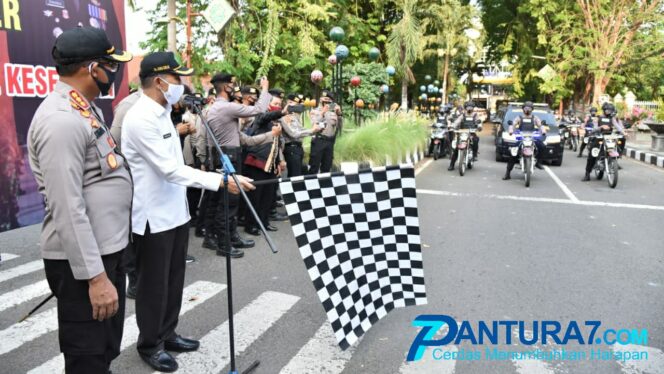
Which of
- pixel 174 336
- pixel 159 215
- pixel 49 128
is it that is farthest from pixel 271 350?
pixel 49 128

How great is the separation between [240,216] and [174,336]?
409 cm

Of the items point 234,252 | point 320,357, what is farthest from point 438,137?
point 320,357

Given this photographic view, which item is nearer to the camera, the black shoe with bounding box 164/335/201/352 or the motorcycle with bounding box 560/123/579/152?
the black shoe with bounding box 164/335/201/352

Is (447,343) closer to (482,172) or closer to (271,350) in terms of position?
(271,350)

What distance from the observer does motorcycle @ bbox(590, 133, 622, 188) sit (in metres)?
10.8

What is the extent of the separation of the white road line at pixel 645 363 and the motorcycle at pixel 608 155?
7.98m

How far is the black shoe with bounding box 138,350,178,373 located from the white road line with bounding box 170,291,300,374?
0.06 metres

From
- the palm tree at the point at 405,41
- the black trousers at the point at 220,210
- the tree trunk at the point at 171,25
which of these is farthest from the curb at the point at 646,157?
the black trousers at the point at 220,210

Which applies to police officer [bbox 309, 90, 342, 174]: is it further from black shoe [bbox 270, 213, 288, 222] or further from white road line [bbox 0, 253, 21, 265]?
white road line [bbox 0, 253, 21, 265]

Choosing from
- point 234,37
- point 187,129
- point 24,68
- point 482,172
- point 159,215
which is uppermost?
point 234,37

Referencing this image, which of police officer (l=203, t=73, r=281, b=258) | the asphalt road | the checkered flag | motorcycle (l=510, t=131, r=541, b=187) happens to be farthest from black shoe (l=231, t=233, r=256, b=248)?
motorcycle (l=510, t=131, r=541, b=187)

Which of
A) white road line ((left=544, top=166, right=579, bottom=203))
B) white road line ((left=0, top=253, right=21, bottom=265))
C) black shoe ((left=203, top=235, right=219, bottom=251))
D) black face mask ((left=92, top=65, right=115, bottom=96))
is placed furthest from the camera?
white road line ((left=544, top=166, right=579, bottom=203))

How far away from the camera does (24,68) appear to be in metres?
5.66

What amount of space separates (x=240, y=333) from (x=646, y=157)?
677 inches
